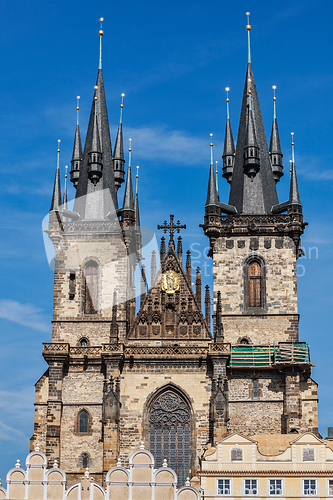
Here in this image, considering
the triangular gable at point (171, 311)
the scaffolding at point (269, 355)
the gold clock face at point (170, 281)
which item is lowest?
the scaffolding at point (269, 355)

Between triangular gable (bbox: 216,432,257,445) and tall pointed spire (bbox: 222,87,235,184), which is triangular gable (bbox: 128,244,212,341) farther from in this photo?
triangular gable (bbox: 216,432,257,445)

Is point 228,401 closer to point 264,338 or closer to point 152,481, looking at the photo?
point 264,338

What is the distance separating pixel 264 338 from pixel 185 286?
501 cm

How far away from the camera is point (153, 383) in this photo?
2162 inches

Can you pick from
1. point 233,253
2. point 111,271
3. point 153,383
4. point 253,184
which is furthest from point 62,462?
point 253,184

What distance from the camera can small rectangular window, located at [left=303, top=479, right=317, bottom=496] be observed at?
141 feet

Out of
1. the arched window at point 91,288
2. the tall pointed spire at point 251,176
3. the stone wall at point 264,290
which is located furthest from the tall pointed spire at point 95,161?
the stone wall at point 264,290

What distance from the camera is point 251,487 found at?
43125mm

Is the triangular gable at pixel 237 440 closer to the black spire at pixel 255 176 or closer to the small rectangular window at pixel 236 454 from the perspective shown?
the small rectangular window at pixel 236 454

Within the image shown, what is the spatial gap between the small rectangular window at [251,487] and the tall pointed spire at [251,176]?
808 inches

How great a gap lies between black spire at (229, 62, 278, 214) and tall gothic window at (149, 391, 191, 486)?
1208 centimetres

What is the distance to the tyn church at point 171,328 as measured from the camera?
53.8 meters

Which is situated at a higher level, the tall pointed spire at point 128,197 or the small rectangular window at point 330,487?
the tall pointed spire at point 128,197

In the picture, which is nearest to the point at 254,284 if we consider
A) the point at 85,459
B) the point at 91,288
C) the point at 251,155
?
the point at 251,155
